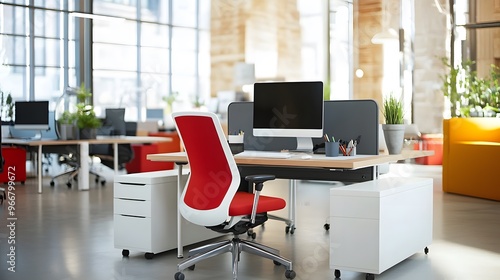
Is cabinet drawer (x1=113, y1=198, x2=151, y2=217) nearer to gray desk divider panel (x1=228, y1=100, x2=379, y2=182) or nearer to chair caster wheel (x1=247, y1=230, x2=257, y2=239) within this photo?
gray desk divider panel (x1=228, y1=100, x2=379, y2=182)

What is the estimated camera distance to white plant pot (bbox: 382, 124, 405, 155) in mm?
4680

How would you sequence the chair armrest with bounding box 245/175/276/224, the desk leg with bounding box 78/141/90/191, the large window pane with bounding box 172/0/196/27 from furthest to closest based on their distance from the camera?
the large window pane with bounding box 172/0/196/27, the desk leg with bounding box 78/141/90/191, the chair armrest with bounding box 245/175/276/224

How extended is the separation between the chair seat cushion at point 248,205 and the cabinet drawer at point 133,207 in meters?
0.73

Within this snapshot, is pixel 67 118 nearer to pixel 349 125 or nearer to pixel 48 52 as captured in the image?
pixel 349 125

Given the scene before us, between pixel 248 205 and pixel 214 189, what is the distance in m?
0.22

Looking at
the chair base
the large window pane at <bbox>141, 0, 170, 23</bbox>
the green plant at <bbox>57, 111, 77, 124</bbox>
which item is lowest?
the chair base

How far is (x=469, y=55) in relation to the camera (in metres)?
12.0

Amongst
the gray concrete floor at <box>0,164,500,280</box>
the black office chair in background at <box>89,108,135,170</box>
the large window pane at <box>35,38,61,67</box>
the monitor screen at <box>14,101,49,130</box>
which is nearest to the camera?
the gray concrete floor at <box>0,164,500,280</box>

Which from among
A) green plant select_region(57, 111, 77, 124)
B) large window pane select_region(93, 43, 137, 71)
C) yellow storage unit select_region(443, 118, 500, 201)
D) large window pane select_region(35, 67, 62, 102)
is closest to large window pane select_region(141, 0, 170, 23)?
large window pane select_region(93, 43, 137, 71)

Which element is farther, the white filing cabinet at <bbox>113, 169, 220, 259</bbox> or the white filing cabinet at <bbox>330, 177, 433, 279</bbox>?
the white filing cabinet at <bbox>113, 169, 220, 259</bbox>

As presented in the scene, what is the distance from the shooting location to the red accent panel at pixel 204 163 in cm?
379

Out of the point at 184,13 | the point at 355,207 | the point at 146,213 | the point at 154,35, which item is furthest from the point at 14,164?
the point at 184,13

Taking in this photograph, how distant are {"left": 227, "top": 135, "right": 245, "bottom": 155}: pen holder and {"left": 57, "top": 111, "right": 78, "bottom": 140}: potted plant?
4.28 metres

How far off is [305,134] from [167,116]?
480 inches
